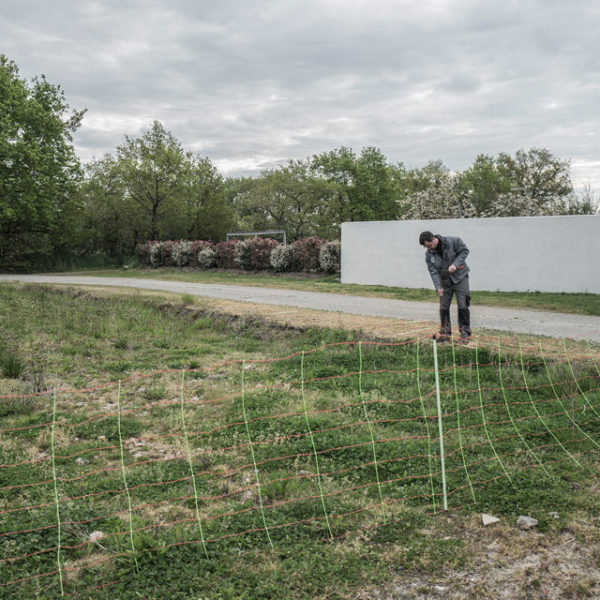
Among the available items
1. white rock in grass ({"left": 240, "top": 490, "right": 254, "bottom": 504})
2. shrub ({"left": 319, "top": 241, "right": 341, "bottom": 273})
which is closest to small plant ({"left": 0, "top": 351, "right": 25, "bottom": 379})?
white rock in grass ({"left": 240, "top": 490, "right": 254, "bottom": 504})

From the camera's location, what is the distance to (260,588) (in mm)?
3100

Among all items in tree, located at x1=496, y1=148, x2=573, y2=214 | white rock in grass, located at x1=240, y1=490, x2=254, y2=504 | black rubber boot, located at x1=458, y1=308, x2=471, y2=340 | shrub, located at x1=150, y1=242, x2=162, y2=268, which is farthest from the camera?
tree, located at x1=496, y1=148, x2=573, y2=214

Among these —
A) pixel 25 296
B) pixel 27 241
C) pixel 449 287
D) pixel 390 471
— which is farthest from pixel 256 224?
pixel 390 471

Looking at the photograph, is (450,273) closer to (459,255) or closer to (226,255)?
(459,255)

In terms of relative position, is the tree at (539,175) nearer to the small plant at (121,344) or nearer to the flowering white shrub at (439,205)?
the flowering white shrub at (439,205)

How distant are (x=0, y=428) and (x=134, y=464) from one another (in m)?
1.78

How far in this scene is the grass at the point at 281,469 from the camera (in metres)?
3.34

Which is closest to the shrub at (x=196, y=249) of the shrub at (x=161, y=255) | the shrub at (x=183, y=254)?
the shrub at (x=183, y=254)

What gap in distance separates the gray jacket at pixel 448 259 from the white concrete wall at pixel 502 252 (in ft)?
29.5

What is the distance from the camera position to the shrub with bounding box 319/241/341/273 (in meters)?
22.0

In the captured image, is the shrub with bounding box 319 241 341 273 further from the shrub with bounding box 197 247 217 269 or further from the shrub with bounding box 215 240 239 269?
the shrub with bounding box 197 247 217 269

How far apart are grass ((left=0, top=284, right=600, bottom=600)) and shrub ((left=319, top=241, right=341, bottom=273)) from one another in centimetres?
1371

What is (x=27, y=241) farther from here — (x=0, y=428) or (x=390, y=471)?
(x=390, y=471)

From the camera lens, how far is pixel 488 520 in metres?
3.80
